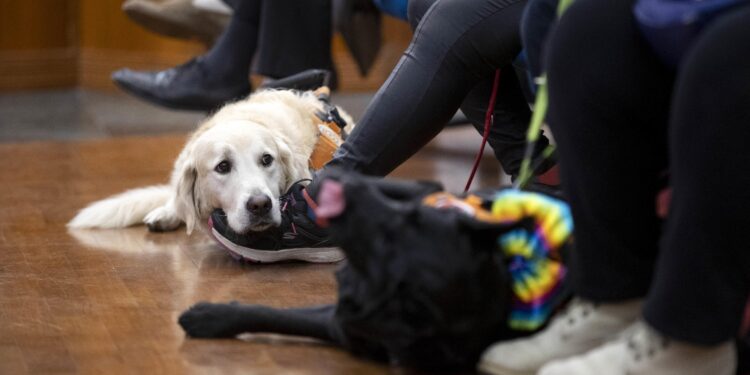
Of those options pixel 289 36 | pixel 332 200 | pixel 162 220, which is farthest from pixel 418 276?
pixel 289 36

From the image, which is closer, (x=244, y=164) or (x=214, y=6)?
(x=244, y=164)

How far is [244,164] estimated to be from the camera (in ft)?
7.02

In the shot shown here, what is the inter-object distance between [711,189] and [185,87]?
217 centimetres

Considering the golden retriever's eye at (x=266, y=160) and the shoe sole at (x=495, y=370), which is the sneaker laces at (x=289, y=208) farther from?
the shoe sole at (x=495, y=370)

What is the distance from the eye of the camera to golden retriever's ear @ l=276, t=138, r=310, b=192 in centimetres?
218

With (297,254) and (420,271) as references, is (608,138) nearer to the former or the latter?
(420,271)

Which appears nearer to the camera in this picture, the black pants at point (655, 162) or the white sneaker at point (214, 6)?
the black pants at point (655, 162)

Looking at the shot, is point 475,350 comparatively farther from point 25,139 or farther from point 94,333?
point 25,139

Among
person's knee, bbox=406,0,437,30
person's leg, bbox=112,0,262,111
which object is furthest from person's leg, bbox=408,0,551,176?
person's leg, bbox=112,0,262,111

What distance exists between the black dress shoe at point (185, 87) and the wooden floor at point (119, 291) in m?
0.22

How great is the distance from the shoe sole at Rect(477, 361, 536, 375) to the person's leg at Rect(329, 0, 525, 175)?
0.65 metres

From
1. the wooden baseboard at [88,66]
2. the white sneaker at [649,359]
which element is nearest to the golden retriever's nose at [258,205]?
the white sneaker at [649,359]

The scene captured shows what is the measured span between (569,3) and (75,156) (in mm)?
2479

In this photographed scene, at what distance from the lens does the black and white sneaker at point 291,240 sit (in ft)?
6.72
